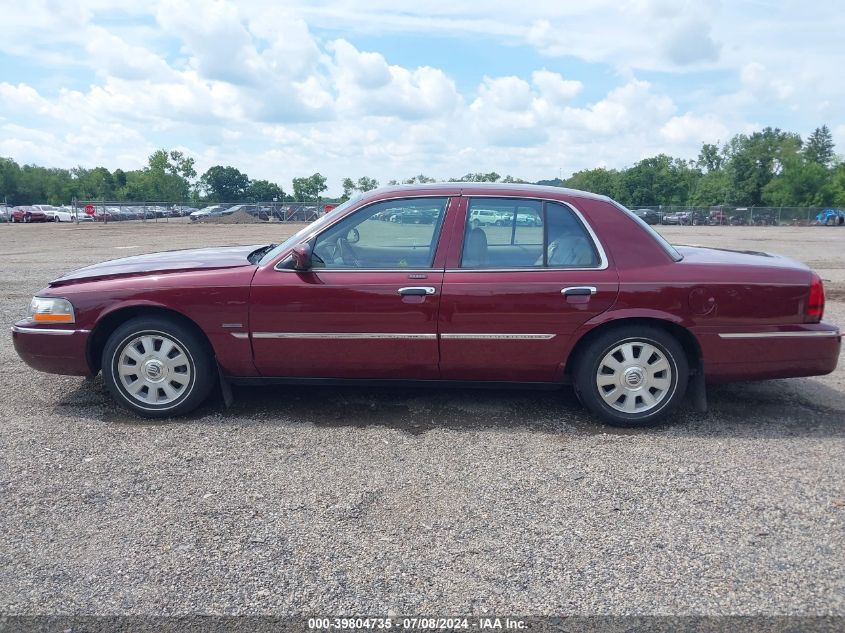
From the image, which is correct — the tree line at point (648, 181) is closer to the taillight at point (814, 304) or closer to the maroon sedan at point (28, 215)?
the maroon sedan at point (28, 215)

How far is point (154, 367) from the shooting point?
483cm

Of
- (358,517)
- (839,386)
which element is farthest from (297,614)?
(839,386)

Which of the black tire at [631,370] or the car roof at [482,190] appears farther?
the car roof at [482,190]

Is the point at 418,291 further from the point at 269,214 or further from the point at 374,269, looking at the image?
the point at 269,214

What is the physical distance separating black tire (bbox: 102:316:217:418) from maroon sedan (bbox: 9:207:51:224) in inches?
2184

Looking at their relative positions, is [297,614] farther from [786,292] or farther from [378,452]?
[786,292]

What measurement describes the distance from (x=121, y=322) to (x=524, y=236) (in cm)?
286

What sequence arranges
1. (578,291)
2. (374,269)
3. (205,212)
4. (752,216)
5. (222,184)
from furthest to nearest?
(222,184), (752,216), (205,212), (374,269), (578,291)

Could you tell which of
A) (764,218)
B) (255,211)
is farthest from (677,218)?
(255,211)

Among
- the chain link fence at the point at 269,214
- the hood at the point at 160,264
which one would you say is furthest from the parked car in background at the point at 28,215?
the hood at the point at 160,264

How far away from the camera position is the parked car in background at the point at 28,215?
52.6 meters

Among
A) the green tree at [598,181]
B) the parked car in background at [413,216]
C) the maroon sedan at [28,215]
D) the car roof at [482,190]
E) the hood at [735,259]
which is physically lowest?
the hood at [735,259]

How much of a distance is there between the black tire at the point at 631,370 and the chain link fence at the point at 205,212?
4595 centimetres

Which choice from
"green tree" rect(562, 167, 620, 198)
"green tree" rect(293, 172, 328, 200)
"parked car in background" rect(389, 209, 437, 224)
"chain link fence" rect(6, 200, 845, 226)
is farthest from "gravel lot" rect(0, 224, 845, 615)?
"green tree" rect(293, 172, 328, 200)
